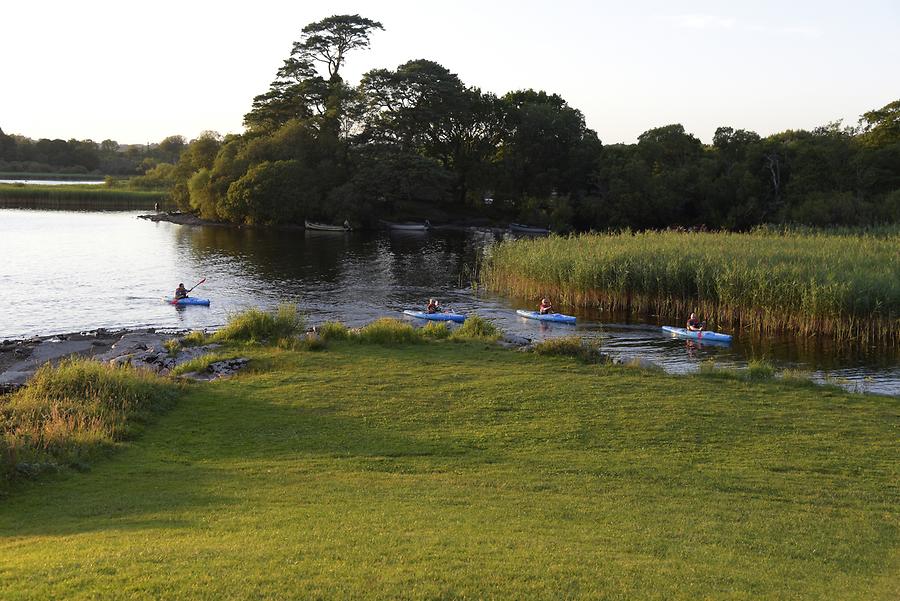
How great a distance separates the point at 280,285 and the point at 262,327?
2222 cm

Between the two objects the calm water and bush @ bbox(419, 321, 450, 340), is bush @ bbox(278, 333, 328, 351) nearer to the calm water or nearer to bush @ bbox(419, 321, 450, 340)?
bush @ bbox(419, 321, 450, 340)

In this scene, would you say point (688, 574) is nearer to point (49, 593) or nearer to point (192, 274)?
point (49, 593)

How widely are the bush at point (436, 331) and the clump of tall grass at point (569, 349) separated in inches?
163

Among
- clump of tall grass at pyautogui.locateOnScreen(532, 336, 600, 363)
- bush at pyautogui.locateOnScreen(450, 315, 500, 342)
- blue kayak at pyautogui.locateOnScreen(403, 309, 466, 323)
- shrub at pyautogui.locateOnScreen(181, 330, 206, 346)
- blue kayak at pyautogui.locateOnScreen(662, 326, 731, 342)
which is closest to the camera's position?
clump of tall grass at pyautogui.locateOnScreen(532, 336, 600, 363)

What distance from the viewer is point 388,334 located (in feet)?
92.4

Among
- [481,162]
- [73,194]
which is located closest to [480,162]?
[481,162]

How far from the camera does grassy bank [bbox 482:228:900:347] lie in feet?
107

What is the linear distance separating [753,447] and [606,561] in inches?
313

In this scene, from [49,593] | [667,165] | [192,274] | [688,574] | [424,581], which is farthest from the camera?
[667,165]

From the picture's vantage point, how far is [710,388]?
2178 centimetres

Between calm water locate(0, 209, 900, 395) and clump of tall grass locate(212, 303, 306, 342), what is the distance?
9.02 meters

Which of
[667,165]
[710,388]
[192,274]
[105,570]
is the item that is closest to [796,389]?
[710,388]

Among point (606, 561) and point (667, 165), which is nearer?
point (606, 561)

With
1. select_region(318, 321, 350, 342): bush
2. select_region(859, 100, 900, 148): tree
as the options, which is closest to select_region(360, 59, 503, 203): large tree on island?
select_region(859, 100, 900, 148): tree
